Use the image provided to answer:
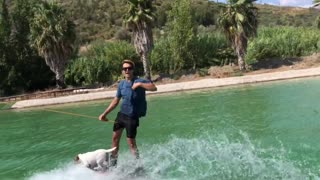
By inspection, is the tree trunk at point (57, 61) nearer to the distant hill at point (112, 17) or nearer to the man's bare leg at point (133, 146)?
the distant hill at point (112, 17)

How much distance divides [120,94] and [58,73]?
145ft

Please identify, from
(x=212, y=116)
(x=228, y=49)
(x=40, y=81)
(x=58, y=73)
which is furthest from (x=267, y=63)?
(x=212, y=116)

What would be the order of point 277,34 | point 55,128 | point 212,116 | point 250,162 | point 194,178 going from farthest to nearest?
point 277,34 < point 55,128 < point 212,116 < point 250,162 < point 194,178

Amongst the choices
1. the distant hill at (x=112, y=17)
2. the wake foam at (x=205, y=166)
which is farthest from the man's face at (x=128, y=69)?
the distant hill at (x=112, y=17)

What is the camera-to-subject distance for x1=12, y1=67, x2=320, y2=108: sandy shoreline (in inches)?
1740

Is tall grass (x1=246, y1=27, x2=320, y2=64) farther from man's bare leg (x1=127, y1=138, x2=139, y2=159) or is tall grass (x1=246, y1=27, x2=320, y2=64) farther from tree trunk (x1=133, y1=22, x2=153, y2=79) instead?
man's bare leg (x1=127, y1=138, x2=139, y2=159)

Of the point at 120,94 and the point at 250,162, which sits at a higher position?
the point at 120,94

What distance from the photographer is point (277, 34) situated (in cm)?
6084

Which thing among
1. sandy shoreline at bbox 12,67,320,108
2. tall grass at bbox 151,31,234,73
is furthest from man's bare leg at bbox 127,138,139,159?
tall grass at bbox 151,31,234,73

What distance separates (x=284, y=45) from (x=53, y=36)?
27632 mm

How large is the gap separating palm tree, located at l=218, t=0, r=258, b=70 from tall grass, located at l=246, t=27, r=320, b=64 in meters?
3.14

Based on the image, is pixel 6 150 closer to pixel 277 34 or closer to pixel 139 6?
pixel 139 6

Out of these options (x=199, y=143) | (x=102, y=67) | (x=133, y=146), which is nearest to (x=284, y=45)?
(x=102, y=67)

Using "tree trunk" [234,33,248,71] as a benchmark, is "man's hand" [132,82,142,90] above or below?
below
